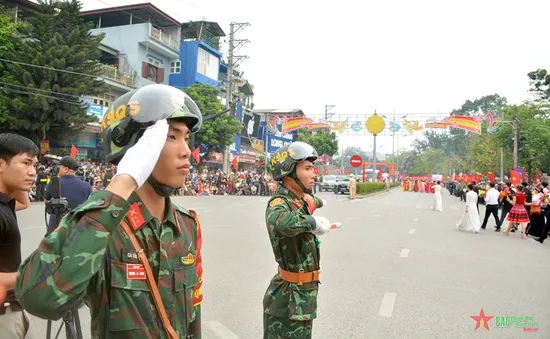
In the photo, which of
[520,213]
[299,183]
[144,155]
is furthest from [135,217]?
[520,213]

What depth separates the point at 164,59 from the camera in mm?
33438

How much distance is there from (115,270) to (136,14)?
34477mm

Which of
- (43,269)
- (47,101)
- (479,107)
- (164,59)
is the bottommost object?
(43,269)

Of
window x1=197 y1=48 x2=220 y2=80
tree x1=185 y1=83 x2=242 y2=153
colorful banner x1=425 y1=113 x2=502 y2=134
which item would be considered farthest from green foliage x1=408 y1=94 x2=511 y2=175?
tree x1=185 y1=83 x2=242 y2=153

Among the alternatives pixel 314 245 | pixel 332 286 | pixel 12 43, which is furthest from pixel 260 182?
pixel 314 245

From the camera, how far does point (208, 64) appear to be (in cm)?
3647

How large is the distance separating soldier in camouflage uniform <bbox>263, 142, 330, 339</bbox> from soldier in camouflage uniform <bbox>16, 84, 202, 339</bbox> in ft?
3.37

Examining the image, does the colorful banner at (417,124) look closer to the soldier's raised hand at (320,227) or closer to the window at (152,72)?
the window at (152,72)

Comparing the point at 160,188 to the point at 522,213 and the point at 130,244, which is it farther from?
the point at 522,213

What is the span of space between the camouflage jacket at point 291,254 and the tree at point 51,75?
1940 centimetres

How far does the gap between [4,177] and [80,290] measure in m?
1.80

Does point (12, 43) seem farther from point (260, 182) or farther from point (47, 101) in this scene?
point (260, 182)

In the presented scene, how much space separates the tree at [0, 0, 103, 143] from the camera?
1888 cm

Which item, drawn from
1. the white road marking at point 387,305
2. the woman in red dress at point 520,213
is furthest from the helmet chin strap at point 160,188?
the woman in red dress at point 520,213
